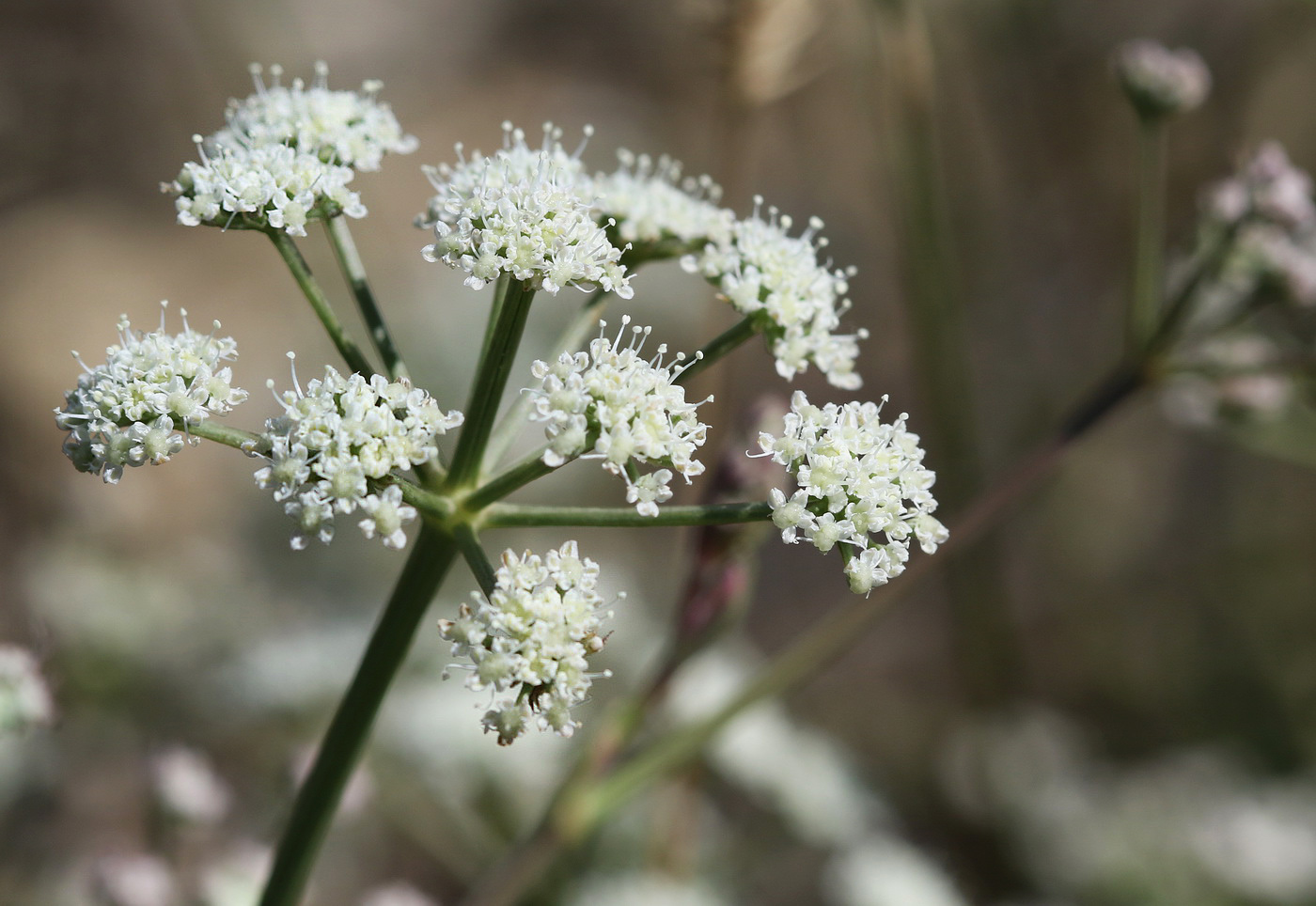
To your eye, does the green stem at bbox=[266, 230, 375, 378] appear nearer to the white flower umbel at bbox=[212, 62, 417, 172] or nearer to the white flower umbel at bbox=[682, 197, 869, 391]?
the white flower umbel at bbox=[212, 62, 417, 172]

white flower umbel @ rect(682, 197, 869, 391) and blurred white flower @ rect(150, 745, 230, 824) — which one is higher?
white flower umbel @ rect(682, 197, 869, 391)

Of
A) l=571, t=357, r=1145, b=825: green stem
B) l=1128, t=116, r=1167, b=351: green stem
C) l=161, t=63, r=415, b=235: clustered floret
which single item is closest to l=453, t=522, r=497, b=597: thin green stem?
l=161, t=63, r=415, b=235: clustered floret

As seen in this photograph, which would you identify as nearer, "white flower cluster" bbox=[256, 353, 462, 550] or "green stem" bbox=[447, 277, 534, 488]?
"white flower cluster" bbox=[256, 353, 462, 550]

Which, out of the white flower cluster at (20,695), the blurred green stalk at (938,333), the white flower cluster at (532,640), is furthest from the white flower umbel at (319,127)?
the blurred green stalk at (938,333)

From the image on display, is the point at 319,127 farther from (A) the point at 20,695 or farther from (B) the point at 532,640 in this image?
(A) the point at 20,695

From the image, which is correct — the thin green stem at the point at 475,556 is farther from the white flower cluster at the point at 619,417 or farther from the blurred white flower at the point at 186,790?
the blurred white flower at the point at 186,790

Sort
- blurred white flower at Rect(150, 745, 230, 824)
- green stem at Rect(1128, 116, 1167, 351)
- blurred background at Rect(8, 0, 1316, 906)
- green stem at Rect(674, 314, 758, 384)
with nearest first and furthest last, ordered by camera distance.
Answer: green stem at Rect(674, 314, 758, 384)
blurred white flower at Rect(150, 745, 230, 824)
green stem at Rect(1128, 116, 1167, 351)
blurred background at Rect(8, 0, 1316, 906)
